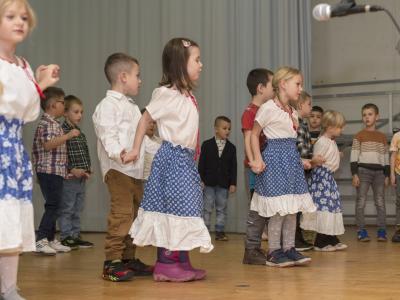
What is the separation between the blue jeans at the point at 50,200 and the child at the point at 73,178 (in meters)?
0.36

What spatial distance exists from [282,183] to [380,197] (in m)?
2.31

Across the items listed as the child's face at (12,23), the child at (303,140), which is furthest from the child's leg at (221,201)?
the child's face at (12,23)

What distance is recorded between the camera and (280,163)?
3764 mm

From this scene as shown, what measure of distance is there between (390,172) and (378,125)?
1.50m

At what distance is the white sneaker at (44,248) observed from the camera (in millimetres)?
4635

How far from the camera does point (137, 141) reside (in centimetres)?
320

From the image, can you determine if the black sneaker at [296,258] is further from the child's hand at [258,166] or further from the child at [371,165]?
the child at [371,165]

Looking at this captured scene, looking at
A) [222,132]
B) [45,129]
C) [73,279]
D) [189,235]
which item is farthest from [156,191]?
[222,132]

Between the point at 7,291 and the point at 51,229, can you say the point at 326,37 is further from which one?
the point at 7,291

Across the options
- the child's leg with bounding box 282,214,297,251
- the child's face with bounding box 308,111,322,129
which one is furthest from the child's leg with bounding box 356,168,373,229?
the child's leg with bounding box 282,214,297,251

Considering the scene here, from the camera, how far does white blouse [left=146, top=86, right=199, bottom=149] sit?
325 cm

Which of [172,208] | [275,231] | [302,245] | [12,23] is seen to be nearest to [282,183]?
[275,231]

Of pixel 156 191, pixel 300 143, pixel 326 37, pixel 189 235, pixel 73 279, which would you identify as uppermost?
pixel 326 37

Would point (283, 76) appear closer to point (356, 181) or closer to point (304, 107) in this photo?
point (304, 107)
